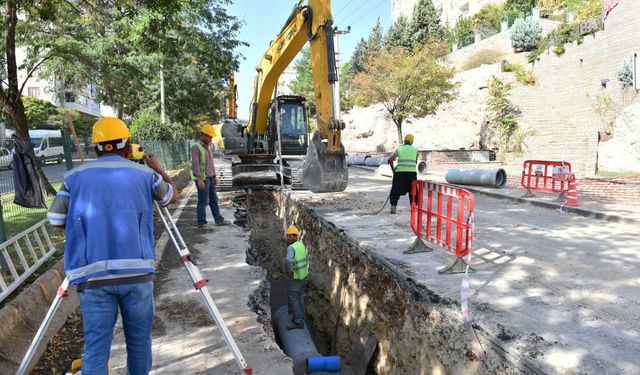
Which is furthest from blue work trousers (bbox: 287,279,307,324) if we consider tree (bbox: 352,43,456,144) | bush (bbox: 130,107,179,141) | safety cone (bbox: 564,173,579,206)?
tree (bbox: 352,43,456,144)

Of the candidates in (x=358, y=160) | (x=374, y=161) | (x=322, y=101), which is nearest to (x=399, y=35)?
(x=358, y=160)

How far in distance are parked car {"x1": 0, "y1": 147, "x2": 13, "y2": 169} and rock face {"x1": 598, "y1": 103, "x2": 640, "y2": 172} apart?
678 inches

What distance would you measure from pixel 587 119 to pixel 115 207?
22865mm

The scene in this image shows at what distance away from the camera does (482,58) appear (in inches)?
1242

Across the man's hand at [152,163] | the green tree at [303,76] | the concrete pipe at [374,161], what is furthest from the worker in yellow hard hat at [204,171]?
the green tree at [303,76]

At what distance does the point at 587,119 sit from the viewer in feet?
67.2

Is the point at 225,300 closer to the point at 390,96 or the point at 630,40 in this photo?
the point at 630,40

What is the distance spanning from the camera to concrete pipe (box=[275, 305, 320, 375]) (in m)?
5.57

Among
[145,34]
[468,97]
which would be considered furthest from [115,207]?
[468,97]

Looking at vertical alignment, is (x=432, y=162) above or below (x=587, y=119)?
below

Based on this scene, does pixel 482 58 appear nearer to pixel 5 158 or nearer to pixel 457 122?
pixel 457 122

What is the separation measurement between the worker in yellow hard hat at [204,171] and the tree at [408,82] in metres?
18.1

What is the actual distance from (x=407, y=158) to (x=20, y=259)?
6.38 m

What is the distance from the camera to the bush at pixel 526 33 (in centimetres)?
2780
